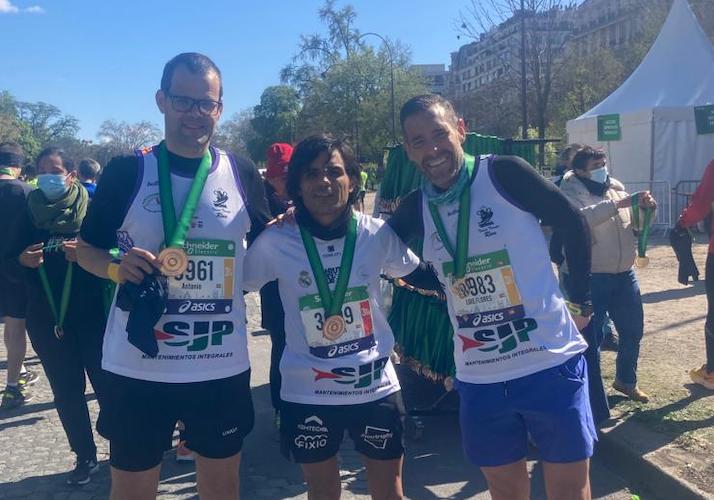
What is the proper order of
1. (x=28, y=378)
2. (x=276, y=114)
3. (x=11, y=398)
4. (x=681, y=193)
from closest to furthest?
1. (x=11, y=398)
2. (x=28, y=378)
3. (x=681, y=193)
4. (x=276, y=114)

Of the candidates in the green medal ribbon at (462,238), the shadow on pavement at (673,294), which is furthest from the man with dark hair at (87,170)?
the shadow on pavement at (673,294)

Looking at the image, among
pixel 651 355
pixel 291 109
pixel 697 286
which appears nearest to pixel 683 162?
pixel 697 286

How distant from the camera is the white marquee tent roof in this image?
15805 millimetres

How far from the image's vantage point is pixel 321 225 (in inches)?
106

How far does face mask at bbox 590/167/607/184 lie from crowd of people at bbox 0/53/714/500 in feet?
8.40

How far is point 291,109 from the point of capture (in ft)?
218

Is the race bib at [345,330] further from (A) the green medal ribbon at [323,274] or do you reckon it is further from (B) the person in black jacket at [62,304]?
(B) the person in black jacket at [62,304]

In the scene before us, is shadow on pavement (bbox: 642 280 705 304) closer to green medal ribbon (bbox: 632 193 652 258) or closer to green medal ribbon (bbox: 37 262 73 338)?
green medal ribbon (bbox: 632 193 652 258)

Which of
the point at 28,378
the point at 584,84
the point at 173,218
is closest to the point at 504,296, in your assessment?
the point at 173,218

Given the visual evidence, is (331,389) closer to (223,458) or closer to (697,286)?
(223,458)

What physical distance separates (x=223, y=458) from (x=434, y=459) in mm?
2270

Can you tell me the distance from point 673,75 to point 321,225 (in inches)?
645

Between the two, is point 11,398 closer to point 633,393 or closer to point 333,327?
point 333,327

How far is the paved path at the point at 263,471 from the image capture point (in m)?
4.05
